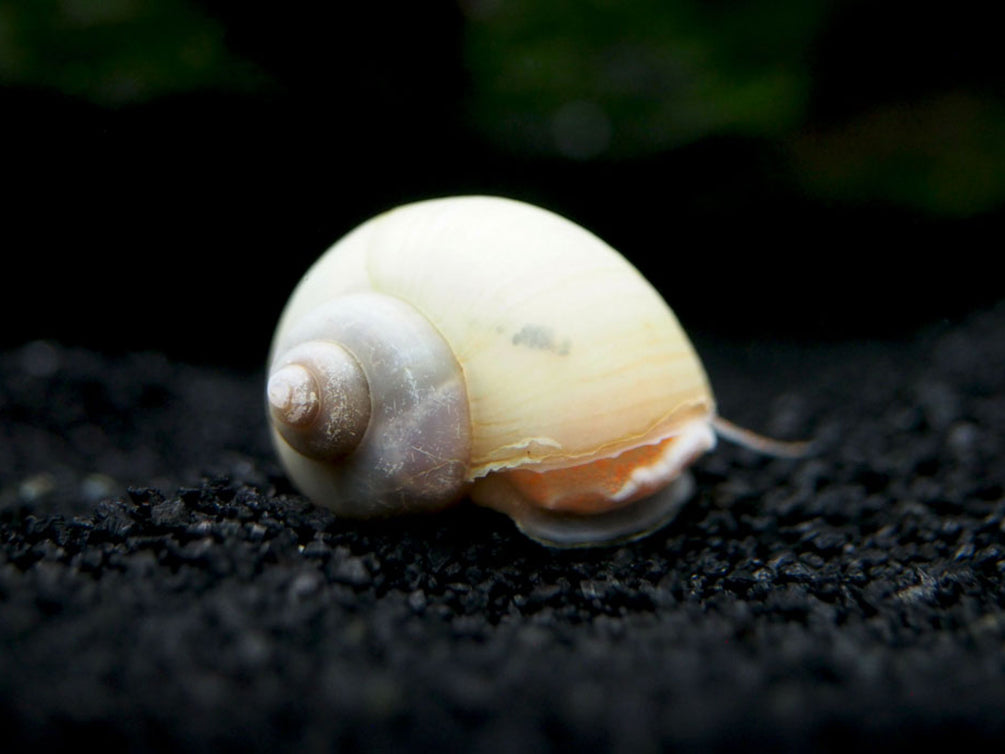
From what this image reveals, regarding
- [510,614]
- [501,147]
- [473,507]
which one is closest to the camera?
[510,614]

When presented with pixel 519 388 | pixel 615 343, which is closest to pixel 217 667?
pixel 519 388

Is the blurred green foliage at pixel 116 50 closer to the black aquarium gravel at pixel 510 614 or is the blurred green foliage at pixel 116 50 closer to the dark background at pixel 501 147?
the dark background at pixel 501 147

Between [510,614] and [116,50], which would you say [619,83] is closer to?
[116,50]

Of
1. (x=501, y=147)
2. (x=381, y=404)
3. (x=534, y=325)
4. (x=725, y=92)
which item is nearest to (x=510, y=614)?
(x=381, y=404)

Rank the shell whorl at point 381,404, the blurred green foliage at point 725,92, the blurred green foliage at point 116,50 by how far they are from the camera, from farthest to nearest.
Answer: the blurred green foliage at point 725,92 → the blurred green foliage at point 116,50 → the shell whorl at point 381,404

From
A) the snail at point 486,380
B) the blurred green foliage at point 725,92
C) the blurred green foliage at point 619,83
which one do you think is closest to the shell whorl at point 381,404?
the snail at point 486,380

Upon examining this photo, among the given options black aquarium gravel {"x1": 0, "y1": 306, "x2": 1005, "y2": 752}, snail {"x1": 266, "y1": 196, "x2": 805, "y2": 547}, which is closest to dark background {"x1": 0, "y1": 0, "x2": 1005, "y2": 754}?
black aquarium gravel {"x1": 0, "y1": 306, "x2": 1005, "y2": 752}
